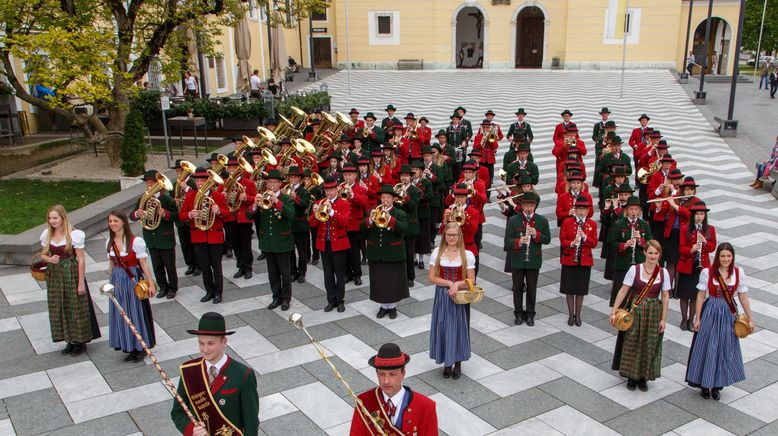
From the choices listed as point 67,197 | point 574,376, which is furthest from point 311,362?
point 67,197

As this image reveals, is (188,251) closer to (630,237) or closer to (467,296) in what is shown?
(467,296)

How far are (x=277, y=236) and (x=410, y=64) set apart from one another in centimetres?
3719

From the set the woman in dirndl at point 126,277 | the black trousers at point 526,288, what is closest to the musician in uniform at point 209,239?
the woman in dirndl at point 126,277

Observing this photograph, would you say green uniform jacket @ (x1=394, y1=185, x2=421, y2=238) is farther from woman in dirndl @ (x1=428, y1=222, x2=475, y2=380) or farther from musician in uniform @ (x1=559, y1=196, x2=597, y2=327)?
woman in dirndl @ (x1=428, y1=222, x2=475, y2=380)

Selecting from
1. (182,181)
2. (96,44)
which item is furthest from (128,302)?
(96,44)

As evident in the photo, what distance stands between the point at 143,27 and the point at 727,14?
3889 centimetres

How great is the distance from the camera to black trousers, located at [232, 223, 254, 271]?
10906 mm

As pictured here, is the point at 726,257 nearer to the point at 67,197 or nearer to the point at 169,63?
the point at 67,197

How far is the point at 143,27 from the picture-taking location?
16516 millimetres

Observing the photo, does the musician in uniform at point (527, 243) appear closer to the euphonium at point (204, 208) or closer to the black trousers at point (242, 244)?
the euphonium at point (204, 208)

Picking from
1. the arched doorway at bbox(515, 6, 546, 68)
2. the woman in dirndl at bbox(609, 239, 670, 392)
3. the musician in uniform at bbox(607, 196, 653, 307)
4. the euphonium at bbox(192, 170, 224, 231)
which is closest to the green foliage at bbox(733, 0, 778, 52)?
the arched doorway at bbox(515, 6, 546, 68)

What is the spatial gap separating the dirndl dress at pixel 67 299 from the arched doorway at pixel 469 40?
4229cm

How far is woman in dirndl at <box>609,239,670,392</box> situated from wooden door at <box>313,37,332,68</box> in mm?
42015

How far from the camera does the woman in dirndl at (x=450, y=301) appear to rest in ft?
23.9
